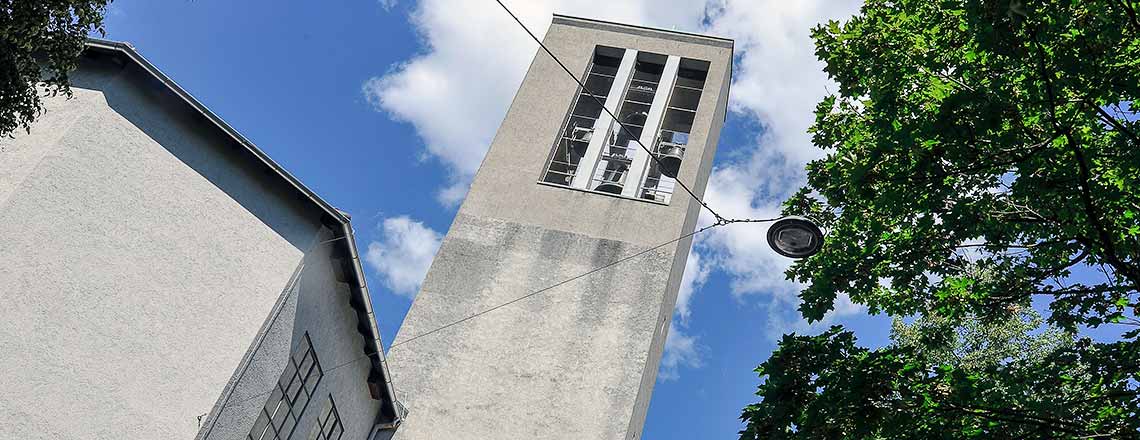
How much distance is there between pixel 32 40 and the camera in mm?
8781

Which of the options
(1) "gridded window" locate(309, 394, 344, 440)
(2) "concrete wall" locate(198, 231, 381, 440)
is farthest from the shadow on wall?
(1) "gridded window" locate(309, 394, 344, 440)

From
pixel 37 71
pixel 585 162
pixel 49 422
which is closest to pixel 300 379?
pixel 49 422

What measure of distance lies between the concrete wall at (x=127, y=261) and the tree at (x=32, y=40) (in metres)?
2.40

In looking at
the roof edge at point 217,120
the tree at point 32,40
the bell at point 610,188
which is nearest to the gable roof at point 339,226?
the roof edge at point 217,120

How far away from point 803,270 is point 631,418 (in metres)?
9.79

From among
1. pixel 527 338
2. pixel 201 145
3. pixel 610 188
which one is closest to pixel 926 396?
pixel 201 145

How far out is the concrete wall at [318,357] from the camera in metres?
13.0

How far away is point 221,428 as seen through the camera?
12648 mm

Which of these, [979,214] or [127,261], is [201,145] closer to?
[127,261]

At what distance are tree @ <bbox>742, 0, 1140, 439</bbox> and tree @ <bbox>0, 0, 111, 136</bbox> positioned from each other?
785cm

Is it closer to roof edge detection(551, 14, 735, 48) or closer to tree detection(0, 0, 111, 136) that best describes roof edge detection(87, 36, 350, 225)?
tree detection(0, 0, 111, 136)

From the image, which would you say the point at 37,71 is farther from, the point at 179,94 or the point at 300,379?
the point at 300,379

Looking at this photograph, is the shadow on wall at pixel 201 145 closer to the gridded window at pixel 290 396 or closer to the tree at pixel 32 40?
the gridded window at pixel 290 396

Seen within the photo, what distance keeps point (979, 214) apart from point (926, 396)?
6.71 ft
